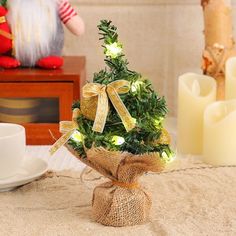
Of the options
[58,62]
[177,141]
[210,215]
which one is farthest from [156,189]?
[58,62]

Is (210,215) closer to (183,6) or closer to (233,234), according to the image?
(233,234)

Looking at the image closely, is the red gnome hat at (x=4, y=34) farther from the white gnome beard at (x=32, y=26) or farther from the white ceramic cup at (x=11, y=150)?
the white ceramic cup at (x=11, y=150)

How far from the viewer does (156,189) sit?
0.69 meters

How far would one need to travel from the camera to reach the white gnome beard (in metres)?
0.96

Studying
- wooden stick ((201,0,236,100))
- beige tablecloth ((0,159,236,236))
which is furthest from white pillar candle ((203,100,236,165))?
wooden stick ((201,0,236,100))

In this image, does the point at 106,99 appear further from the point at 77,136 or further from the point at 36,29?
the point at 36,29

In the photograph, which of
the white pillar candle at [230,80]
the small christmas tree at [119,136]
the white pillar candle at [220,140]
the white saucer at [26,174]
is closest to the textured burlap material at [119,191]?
the small christmas tree at [119,136]

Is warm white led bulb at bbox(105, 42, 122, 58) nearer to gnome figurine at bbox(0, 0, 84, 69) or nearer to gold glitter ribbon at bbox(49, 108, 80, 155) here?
gold glitter ribbon at bbox(49, 108, 80, 155)

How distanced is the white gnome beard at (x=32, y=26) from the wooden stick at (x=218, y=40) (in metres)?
0.23

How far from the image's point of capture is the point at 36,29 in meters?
0.96

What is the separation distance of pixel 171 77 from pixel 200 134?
Result: 0.99ft

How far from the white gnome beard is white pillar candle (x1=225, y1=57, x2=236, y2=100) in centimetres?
27

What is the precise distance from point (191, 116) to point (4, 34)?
11.9 inches

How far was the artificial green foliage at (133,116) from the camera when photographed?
1.83 feet
